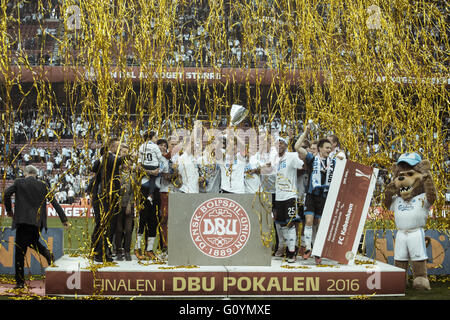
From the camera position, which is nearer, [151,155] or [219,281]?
[219,281]

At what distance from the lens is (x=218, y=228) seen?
5570 millimetres

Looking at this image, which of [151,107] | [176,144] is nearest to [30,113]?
[176,144]

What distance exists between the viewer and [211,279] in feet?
17.1

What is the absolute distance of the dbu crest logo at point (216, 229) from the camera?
18.2 feet

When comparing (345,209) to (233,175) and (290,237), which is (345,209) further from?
(233,175)

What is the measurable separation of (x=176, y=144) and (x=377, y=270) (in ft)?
10.6

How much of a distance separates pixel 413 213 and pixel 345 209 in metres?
0.67

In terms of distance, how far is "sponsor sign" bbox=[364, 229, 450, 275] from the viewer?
6566 mm

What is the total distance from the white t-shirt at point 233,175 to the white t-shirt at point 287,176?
2.03ft

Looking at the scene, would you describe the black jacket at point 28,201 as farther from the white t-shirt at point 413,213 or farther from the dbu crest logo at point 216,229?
the white t-shirt at point 413,213

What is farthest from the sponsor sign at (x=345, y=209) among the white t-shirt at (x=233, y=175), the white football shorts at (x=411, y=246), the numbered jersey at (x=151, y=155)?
the numbered jersey at (x=151, y=155)

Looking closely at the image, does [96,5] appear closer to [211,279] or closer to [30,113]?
[211,279]

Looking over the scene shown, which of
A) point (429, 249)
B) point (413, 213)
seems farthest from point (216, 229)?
point (429, 249)

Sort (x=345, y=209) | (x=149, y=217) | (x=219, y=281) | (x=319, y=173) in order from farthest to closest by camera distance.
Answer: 1. (x=149, y=217)
2. (x=319, y=173)
3. (x=345, y=209)
4. (x=219, y=281)
